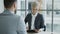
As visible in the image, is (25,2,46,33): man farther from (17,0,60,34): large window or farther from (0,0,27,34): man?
(0,0,27,34): man

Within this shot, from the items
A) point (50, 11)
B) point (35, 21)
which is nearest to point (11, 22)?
point (35, 21)

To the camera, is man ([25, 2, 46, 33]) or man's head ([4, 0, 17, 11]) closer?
man's head ([4, 0, 17, 11])

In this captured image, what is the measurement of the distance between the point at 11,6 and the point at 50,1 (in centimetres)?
357

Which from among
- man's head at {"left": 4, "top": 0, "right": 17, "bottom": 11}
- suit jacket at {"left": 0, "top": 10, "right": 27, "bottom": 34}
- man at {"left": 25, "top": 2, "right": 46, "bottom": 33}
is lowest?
man at {"left": 25, "top": 2, "right": 46, "bottom": 33}

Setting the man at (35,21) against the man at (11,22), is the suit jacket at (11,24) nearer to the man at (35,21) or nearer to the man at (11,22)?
the man at (11,22)

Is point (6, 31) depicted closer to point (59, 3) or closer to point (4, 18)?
point (4, 18)

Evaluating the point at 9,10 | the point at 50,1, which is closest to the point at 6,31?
the point at 9,10

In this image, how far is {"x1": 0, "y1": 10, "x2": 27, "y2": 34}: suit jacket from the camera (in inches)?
43.1

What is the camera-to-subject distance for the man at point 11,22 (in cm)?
110

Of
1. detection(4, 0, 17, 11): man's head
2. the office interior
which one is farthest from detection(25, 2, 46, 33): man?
detection(4, 0, 17, 11): man's head

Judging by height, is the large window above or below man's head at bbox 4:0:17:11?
below

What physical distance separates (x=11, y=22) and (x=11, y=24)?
2 centimetres

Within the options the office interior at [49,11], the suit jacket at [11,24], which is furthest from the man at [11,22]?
Result: the office interior at [49,11]

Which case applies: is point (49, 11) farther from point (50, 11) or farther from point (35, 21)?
point (35, 21)
